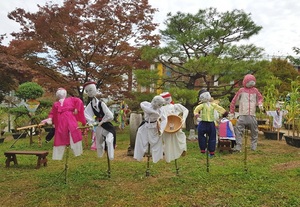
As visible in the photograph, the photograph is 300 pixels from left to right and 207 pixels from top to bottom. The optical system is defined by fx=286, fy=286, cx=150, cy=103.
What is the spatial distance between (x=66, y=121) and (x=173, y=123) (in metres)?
1.82

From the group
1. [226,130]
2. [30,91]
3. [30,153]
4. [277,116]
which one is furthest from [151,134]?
[30,91]

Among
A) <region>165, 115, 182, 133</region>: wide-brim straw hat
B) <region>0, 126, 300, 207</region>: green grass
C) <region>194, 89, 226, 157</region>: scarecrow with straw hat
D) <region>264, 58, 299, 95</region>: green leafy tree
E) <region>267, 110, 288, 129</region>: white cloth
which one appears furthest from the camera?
<region>264, 58, 299, 95</region>: green leafy tree

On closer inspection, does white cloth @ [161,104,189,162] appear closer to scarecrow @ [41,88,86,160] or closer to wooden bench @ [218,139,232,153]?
scarecrow @ [41,88,86,160]

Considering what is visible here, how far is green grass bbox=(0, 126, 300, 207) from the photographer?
12.7 ft

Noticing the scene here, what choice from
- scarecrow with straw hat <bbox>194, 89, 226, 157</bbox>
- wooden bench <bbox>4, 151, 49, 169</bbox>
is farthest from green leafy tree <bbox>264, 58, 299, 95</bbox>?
wooden bench <bbox>4, 151, 49, 169</bbox>

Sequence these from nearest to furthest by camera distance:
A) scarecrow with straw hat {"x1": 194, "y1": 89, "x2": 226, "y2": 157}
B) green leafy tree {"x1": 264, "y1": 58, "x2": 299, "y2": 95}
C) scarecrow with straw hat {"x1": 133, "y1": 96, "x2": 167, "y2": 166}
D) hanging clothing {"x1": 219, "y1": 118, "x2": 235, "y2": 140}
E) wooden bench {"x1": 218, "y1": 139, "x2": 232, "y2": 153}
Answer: scarecrow with straw hat {"x1": 133, "y1": 96, "x2": 167, "y2": 166} → scarecrow with straw hat {"x1": 194, "y1": 89, "x2": 226, "y2": 157} → wooden bench {"x1": 218, "y1": 139, "x2": 232, "y2": 153} → hanging clothing {"x1": 219, "y1": 118, "x2": 235, "y2": 140} → green leafy tree {"x1": 264, "y1": 58, "x2": 299, "y2": 95}

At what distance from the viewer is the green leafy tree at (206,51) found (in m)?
9.45

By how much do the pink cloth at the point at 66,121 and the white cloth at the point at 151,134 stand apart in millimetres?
1016

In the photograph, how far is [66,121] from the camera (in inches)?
186

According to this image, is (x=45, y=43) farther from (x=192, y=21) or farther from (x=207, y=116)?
(x=207, y=116)

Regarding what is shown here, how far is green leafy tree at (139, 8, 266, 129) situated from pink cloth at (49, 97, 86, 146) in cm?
480

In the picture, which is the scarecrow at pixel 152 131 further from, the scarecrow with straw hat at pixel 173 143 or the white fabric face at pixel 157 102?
the scarecrow with straw hat at pixel 173 143

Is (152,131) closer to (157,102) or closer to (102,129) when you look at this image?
(157,102)

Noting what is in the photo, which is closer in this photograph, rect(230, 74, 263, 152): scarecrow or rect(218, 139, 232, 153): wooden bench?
rect(230, 74, 263, 152): scarecrow
